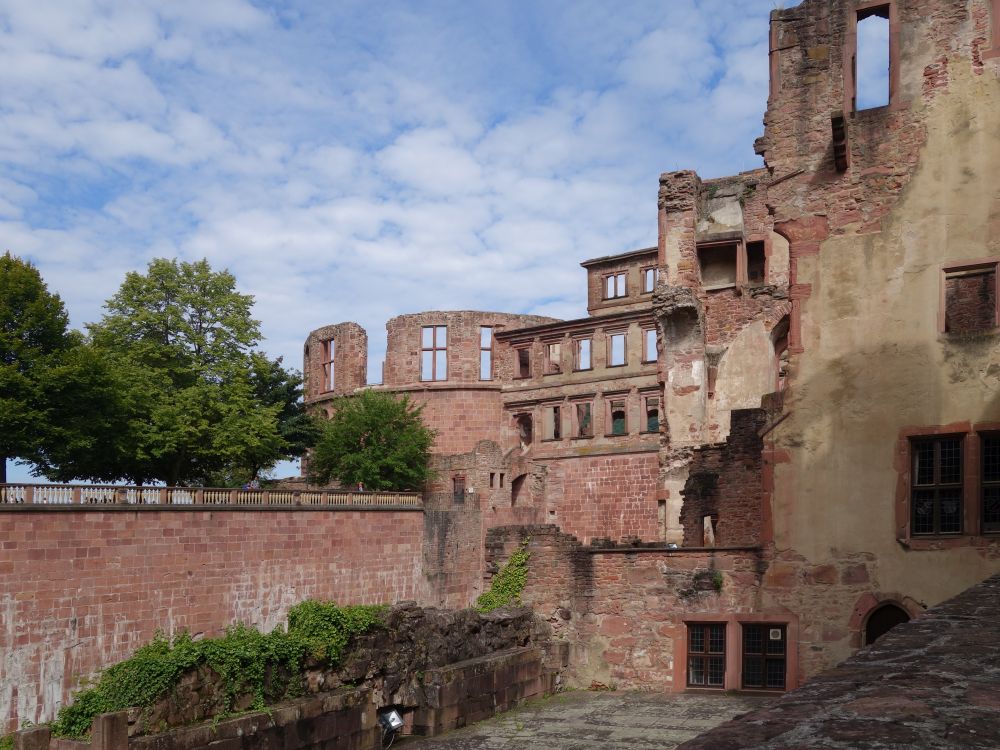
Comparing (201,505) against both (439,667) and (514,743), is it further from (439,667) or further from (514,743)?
(514,743)

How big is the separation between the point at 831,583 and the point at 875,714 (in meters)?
12.7

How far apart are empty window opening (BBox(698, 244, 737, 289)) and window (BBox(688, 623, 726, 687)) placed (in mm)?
10275

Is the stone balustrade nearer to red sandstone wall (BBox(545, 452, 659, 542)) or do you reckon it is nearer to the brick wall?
the brick wall

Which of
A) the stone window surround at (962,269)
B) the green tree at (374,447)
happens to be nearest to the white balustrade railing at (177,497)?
the green tree at (374,447)

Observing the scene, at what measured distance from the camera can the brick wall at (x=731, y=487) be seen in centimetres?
1958

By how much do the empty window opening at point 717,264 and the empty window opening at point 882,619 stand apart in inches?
462

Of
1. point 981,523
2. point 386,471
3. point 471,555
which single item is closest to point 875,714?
point 981,523

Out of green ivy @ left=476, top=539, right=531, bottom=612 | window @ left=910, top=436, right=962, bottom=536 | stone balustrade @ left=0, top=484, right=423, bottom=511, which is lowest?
green ivy @ left=476, top=539, right=531, bottom=612

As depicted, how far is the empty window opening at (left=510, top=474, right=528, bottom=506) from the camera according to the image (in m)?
39.6

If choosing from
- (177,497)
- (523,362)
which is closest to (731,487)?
(177,497)

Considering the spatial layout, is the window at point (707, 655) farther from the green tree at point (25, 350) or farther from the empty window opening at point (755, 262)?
the green tree at point (25, 350)

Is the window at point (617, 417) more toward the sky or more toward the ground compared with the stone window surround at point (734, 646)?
more toward the sky

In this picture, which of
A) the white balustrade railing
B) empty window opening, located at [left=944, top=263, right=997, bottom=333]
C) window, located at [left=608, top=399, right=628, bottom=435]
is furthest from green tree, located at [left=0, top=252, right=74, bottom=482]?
empty window opening, located at [left=944, top=263, right=997, bottom=333]

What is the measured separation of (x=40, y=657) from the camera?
1734cm
